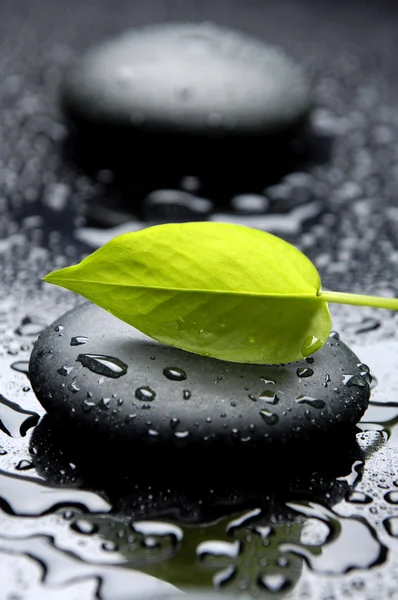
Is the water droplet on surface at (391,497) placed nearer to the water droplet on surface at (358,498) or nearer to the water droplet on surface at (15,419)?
the water droplet on surface at (358,498)

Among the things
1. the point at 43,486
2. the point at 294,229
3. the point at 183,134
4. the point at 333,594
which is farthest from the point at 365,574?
the point at 183,134

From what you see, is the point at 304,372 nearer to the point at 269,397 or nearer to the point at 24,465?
the point at 269,397

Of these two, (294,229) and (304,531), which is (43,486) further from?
(294,229)

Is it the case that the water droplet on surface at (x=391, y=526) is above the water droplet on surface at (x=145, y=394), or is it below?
below

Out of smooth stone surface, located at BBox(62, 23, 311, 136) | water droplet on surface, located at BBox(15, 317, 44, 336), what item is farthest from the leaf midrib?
smooth stone surface, located at BBox(62, 23, 311, 136)

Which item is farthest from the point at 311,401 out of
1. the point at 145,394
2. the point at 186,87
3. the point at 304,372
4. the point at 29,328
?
the point at 186,87

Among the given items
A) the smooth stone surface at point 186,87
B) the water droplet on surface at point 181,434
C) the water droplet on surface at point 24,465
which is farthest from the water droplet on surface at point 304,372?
the smooth stone surface at point 186,87

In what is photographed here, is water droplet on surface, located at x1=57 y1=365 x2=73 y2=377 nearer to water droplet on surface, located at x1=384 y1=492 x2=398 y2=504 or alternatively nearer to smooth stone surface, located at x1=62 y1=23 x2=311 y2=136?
water droplet on surface, located at x1=384 y1=492 x2=398 y2=504
